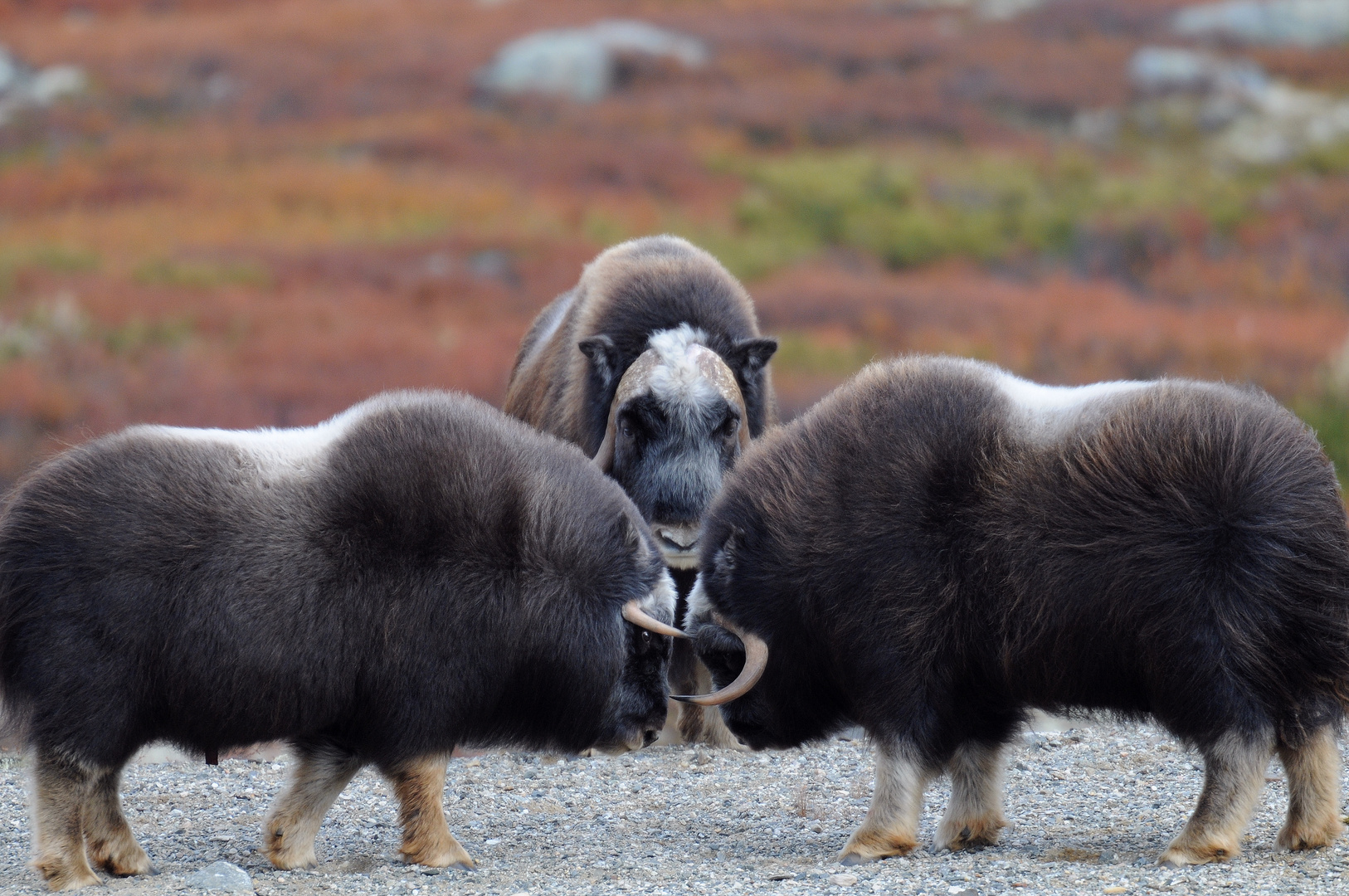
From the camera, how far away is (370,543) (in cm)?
372

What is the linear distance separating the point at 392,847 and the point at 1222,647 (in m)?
2.23

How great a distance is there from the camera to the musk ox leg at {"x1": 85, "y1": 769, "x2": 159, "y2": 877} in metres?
3.69

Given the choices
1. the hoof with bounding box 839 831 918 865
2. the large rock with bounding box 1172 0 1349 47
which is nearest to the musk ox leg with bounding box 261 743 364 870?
the hoof with bounding box 839 831 918 865

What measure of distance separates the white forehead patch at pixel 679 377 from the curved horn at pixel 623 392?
0.11ft

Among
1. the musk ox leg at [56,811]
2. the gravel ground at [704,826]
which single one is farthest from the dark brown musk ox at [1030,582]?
the musk ox leg at [56,811]

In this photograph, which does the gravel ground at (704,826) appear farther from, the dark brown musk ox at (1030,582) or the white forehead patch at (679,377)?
the white forehead patch at (679,377)

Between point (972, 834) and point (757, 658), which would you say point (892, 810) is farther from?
point (757, 658)

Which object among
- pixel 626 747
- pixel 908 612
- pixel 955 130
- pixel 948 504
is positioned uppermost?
pixel 955 130

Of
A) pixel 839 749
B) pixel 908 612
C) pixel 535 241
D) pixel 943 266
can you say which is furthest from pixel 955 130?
pixel 908 612

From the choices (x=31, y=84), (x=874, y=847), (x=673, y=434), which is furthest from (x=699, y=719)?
(x=31, y=84)

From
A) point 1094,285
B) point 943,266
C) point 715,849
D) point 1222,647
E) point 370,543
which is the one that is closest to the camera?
point 1222,647

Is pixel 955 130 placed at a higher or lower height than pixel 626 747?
higher

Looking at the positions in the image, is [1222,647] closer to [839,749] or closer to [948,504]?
[948,504]

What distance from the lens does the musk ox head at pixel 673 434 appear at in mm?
5137
